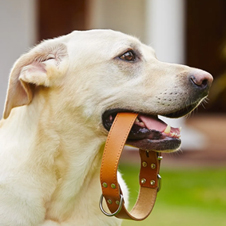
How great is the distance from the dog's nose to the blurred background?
239 centimetres

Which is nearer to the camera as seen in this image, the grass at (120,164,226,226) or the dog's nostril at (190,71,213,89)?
the dog's nostril at (190,71,213,89)

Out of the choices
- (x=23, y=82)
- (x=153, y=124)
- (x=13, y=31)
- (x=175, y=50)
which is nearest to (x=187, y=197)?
(x=175, y=50)

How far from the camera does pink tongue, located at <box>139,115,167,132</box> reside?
3184 millimetres

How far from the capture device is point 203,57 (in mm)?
12766

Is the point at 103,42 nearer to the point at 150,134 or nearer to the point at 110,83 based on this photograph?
the point at 110,83

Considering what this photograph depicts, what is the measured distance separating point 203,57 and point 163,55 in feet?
14.3

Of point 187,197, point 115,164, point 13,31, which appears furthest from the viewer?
point 13,31

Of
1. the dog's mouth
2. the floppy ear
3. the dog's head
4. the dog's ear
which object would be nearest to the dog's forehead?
the dog's head

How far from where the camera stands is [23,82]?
10.5 feet

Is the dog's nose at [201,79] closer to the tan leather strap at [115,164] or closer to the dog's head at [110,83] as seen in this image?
the dog's head at [110,83]

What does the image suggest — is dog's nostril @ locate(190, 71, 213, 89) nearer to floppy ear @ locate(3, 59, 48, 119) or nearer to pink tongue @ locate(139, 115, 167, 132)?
pink tongue @ locate(139, 115, 167, 132)

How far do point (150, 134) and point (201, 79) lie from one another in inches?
17.6

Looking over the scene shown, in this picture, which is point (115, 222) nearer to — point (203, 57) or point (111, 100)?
Answer: point (111, 100)

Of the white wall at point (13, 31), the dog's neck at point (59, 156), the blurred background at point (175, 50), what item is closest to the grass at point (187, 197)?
the blurred background at point (175, 50)
